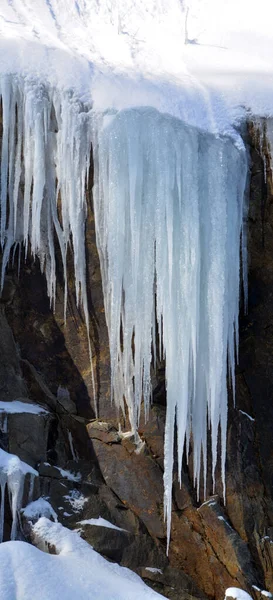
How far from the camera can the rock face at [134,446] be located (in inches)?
291

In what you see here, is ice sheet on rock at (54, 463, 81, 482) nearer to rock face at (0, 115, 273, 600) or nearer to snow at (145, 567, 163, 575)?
rock face at (0, 115, 273, 600)

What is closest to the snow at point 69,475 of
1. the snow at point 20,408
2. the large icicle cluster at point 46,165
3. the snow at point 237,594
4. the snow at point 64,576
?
the snow at point 20,408

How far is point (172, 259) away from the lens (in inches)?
289

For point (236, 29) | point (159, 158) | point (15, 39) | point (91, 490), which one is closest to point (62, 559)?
point (91, 490)

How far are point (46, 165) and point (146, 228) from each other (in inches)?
37.9

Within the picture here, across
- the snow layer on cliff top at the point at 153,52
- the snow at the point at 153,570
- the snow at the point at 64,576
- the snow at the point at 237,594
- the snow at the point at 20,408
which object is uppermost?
the snow layer on cliff top at the point at 153,52

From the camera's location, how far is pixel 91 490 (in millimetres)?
7535

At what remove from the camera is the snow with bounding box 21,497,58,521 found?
710 centimetres

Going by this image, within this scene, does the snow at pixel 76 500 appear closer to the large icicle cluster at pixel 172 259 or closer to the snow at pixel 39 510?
the snow at pixel 39 510

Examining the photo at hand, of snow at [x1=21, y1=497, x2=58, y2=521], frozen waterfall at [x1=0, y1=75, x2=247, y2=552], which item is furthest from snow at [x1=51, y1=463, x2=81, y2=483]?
frozen waterfall at [x1=0, y1=75, x2=247, y2=552]

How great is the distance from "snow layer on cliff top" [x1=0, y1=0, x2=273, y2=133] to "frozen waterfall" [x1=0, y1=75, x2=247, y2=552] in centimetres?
22

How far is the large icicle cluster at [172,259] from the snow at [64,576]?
2.98 ft

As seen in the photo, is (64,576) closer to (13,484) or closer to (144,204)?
(13,484)

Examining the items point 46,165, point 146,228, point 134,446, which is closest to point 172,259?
Answer: point 146,228
